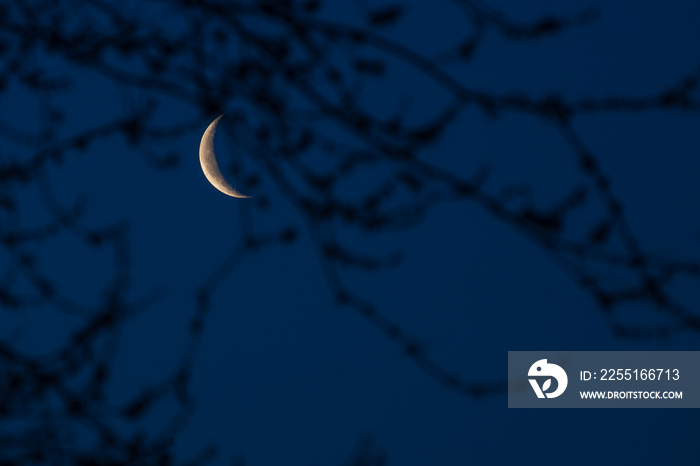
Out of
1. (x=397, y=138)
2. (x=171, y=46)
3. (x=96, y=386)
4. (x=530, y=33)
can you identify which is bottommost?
(x=96, y=386)

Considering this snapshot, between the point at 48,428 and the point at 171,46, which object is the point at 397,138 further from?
the point at 48,428

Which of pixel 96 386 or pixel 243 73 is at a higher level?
pixel 243 73

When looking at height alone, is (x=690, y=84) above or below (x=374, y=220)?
above

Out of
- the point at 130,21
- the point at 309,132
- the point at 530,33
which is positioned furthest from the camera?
the point at 130,21

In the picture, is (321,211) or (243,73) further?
(243,73)

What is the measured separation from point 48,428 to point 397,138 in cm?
170

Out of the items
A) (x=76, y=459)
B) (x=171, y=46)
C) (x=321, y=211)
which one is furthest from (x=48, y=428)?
(x=171, y=46)

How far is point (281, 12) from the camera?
2.45m

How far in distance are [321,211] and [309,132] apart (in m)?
0.33

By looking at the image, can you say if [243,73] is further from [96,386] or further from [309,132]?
[96,386]

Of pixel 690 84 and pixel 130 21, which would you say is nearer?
pixel 690 84

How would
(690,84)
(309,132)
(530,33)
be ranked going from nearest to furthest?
(690,84)
(530,33)
(309,132)

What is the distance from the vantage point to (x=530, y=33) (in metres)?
2.10

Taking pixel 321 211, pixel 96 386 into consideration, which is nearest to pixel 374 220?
pixel 321 211
